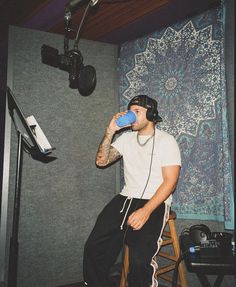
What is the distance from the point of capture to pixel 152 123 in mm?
1903

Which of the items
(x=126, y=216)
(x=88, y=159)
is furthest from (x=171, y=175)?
(x=88, y=159)

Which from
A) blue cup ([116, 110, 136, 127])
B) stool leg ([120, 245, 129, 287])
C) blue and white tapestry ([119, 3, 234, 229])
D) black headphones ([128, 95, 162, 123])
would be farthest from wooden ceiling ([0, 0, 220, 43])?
stool leg ([120, 245, 129, 287])

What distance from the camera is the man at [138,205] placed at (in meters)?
1.46

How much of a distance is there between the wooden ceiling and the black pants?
1.29 m

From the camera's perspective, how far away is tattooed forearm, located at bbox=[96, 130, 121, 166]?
1.92 meters

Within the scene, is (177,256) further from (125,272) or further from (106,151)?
(106,151)

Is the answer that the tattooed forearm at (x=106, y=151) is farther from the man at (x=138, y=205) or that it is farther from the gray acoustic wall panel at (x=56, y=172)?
the gray acoustic wall panel at (x=56, y=172)

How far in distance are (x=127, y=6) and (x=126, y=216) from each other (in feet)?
4.56

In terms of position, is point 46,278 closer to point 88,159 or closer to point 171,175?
point 88,159

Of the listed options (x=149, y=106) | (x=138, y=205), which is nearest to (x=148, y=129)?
(x=149, y=106)

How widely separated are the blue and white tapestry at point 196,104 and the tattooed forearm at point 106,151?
40 cm

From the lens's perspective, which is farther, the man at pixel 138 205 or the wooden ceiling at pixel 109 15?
the wooden ceiling at pixel 109 15

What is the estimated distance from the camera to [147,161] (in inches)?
70.8

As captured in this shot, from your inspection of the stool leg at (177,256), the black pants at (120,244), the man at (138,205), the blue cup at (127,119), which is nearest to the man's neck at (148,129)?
the man at (138,205)
